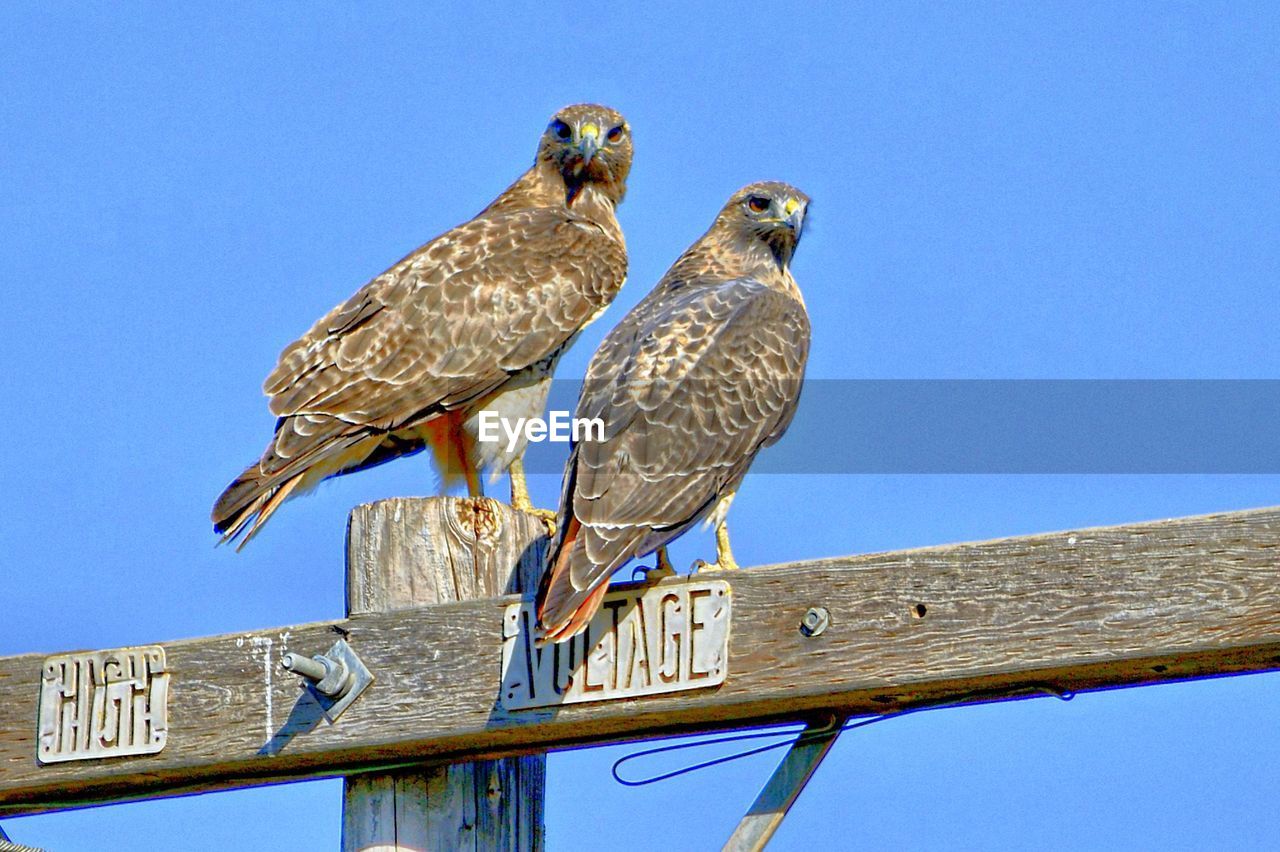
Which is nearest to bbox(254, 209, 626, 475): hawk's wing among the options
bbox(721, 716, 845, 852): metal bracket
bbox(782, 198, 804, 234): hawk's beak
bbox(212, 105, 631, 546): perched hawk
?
bbox(212, 105, 631, 546): perched hawk

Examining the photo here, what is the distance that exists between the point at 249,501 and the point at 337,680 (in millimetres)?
1472

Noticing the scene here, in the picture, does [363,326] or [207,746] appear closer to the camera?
[207,746]

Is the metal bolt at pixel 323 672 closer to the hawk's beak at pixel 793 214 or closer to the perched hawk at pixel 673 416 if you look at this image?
the perched hawk at pixel 673 416

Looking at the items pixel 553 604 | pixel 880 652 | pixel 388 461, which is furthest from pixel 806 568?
pixel 388 461

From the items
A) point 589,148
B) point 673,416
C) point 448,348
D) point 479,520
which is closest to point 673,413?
point 673,416

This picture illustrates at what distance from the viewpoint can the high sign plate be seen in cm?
356

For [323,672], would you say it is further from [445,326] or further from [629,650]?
[445,326]

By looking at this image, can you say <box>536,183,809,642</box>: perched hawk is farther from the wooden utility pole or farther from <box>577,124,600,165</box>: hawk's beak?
<box>577,124,600,165</box>: hawk's beak

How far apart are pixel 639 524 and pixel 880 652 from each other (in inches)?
37.3

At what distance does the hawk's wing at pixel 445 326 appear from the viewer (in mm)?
5918

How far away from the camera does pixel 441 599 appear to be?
3.97 meters

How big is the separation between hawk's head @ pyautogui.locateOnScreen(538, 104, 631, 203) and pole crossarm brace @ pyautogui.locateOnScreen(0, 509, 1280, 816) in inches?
139

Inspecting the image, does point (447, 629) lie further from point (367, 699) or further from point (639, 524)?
point (639, 524)

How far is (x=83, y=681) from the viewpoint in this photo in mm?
4031
